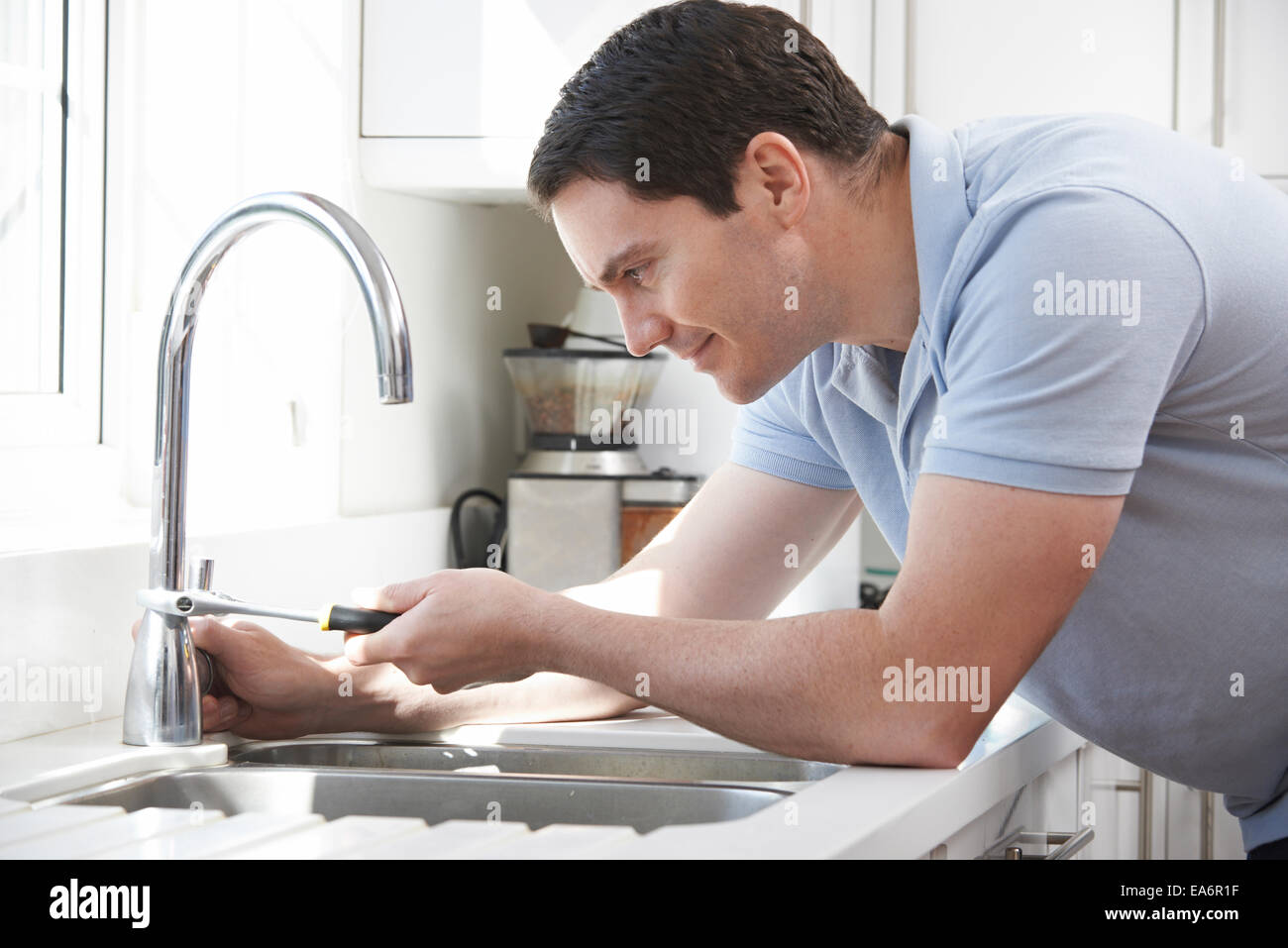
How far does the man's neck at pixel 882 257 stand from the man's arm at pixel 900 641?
0.71ft

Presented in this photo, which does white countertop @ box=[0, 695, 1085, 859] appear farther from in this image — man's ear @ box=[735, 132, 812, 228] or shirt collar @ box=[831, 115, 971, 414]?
man's ear @ box=[735, 132, 812, 228]

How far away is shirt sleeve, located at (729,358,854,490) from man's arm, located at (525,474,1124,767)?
347mm

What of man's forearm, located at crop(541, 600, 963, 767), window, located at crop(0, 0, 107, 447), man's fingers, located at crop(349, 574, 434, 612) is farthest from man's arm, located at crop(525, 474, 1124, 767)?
window, located at crop(0, 0, 107, 447)

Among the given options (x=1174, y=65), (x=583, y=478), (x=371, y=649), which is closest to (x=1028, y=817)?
(x=371, y=649)

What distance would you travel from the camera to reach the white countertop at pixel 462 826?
806mm

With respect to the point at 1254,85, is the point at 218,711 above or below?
below

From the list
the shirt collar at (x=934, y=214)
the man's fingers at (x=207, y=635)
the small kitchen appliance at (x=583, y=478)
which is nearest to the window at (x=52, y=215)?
the man's fingers at (x=207, y=635)

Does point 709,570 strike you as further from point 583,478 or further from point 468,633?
point 583,478

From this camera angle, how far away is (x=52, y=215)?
5.42ft

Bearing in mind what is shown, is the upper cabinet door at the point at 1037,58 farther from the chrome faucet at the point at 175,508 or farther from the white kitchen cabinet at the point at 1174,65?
the chrome faucet at the point at 175,508

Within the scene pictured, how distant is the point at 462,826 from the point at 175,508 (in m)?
0.42

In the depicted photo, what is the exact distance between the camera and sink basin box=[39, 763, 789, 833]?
1.07 meters

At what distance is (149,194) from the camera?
1700 mm
